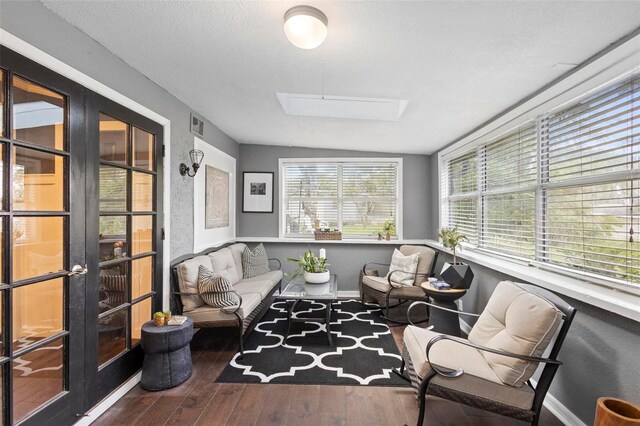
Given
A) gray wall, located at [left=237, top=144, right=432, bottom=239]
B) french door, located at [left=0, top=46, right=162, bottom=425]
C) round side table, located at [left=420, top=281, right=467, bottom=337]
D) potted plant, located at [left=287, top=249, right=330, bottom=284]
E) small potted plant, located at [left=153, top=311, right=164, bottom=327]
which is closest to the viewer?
french door, located at [left=0, top=46, right=162, bottom=425]

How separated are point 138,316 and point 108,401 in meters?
0.62

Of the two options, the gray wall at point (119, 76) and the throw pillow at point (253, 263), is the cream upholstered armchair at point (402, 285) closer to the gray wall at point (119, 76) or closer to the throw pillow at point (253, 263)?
the throw pillow at point (253, 263)

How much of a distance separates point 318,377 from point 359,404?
1.50ft

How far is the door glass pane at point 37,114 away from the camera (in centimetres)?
157

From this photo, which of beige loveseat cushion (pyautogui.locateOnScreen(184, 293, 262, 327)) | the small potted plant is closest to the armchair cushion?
beige loveseat cushion (pyautogui.locateOnScreen(184, 293, 262, 327))

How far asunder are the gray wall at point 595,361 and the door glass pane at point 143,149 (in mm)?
3482

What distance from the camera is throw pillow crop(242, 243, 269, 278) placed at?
423cm

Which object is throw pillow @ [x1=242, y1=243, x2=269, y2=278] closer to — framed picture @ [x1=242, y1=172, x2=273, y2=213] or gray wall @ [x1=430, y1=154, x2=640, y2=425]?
framed picture @ [x1=242, y1=172, x2=273, y2=213]

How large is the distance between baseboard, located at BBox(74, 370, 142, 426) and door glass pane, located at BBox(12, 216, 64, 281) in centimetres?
103

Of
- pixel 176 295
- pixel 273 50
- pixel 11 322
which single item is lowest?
pixel 176 295

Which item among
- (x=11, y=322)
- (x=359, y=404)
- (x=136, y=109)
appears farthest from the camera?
(x=136, y=109)

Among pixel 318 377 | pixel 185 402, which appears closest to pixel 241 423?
pixel 185 402

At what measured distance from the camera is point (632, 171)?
170cm

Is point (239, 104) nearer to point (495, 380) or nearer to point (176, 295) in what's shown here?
point (176, 295)
